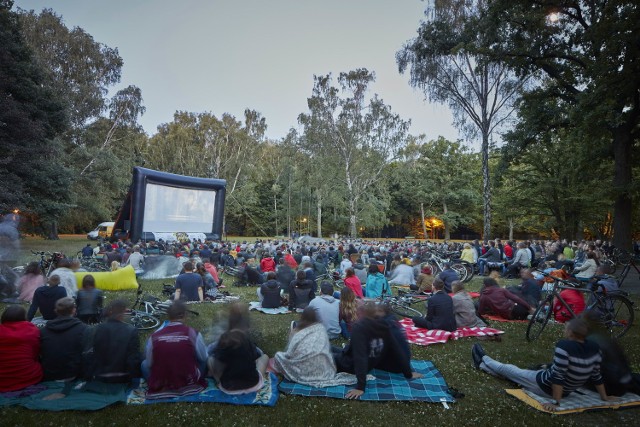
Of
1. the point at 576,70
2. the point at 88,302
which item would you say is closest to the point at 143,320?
the point at 88,302

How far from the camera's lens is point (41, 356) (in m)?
3.50

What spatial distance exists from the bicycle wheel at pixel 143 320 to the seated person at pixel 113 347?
217 cm

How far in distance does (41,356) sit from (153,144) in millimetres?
35437

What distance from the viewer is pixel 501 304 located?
6570 mm

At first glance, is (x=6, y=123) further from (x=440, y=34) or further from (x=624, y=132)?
(x=624, y=132)

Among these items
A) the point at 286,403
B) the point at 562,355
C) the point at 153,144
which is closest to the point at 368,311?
the point at 286,403

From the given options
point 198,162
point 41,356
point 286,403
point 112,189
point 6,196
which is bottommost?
point 286,403

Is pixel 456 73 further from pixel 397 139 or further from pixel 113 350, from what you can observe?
pixel 113 350

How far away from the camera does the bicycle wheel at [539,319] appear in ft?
17.1

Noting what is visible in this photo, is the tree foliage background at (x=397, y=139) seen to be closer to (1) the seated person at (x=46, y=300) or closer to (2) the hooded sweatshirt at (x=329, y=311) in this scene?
(2) the hooded sweatshirt at (x=329, y=311)

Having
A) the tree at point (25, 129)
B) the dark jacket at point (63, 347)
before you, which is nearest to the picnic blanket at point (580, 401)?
the dark jacket at point (63, 347)

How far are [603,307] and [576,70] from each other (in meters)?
10.8

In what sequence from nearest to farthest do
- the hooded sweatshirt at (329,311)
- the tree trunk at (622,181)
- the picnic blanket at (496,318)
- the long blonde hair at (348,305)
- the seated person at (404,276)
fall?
the long blonde hair at (348,305) < the hooded sweatshirt at (329,311) < the picnic blanket at (496,318) < the seated person at (404,276) < the tree trunk at (622,181)

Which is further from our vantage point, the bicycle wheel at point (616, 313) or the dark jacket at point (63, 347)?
the bicycle wheel at point (616, 313)
